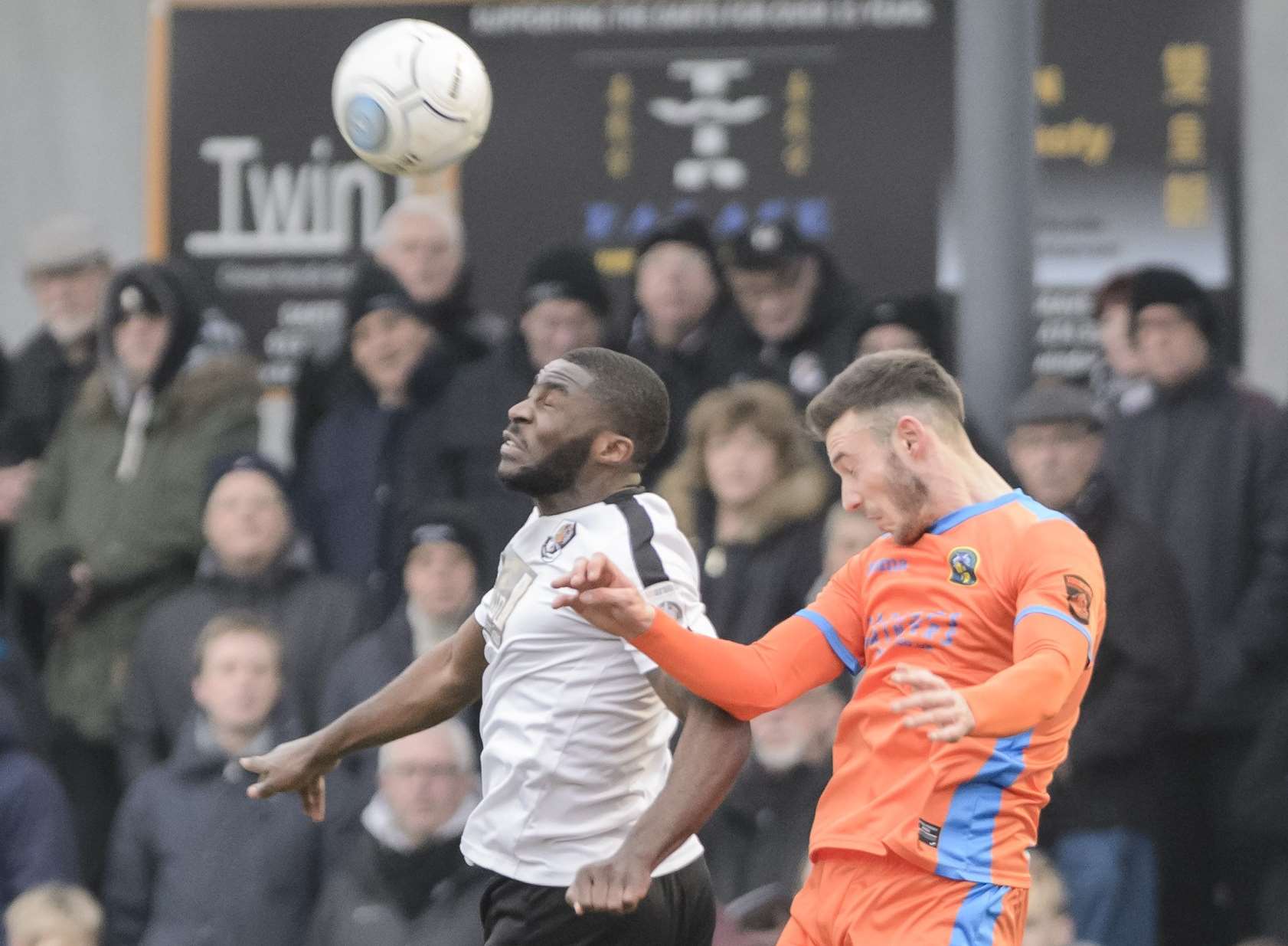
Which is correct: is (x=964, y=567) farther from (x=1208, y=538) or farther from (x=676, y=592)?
(x=1208, y=538)

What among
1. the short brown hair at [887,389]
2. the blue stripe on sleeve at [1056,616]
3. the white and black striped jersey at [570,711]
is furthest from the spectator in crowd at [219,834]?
the blue stripe on sleeve at [1056,616]

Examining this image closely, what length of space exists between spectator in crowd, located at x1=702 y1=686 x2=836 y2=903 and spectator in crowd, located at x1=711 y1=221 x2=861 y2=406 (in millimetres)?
1298

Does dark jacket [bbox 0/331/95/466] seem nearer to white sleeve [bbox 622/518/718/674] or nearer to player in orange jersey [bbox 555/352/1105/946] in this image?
white sleeve [bbox 622/518/718/674]

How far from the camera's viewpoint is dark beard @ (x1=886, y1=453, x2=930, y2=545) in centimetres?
431

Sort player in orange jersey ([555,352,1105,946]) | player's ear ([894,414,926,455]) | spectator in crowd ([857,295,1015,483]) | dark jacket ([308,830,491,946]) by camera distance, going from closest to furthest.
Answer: player in orange jersey ([555,352,1105,946]), player's ear ([894,414,926,455]), dark jacket ([308,830,491,946]), spectator in crowd ([857,295,1015,483])

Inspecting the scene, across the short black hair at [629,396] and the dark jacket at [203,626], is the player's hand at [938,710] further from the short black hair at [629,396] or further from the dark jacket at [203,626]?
the dark jacket at [203,626]

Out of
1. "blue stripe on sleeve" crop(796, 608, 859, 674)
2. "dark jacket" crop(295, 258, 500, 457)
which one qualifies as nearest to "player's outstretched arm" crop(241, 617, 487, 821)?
"blue stripe on sleeve" crop(796, 608, 859, 674)

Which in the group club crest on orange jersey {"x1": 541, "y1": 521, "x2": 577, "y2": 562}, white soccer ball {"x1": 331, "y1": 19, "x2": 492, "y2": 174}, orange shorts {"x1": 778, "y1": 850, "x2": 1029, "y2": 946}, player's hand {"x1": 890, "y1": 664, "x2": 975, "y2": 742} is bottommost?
orange shorts {"x1": 778, "y1": 850, "x2": 1029, "y2": 946}

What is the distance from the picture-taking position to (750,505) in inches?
272

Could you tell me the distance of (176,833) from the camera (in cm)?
692

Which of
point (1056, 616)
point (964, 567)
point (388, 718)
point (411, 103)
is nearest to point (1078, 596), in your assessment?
point (1056, 616)

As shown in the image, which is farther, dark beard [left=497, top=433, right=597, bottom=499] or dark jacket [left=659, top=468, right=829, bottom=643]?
dark jacket [left=659, top=468, right=829, bottom=643]

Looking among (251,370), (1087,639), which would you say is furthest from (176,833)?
(1087,639)

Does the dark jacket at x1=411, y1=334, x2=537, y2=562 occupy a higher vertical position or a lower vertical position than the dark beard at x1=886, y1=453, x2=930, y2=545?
higher
